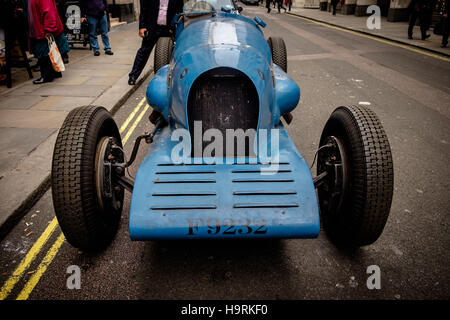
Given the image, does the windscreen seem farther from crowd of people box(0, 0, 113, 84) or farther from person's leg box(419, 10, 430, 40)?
person's leg box(419, 10, 430, 40)

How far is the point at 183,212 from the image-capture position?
6.21 feet

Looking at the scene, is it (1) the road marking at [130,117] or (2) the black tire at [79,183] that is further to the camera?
(1) the road marking at [130,117]

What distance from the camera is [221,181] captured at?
2080 mm

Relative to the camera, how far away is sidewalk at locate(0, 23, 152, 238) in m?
3.03

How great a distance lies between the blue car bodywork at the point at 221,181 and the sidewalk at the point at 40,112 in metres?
1.48

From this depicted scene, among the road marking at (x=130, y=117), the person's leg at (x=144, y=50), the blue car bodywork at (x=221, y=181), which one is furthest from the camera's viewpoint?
the person's leg at (x=144, y=50)

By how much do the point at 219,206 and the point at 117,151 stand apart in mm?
1147

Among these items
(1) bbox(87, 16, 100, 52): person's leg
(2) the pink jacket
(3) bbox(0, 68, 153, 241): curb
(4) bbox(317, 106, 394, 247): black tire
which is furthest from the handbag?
(4) bbox(317, 106, 394, 247): black tire

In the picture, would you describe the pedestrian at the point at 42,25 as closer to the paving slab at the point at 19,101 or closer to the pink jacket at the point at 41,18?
the pink jacket at the point at 41,18

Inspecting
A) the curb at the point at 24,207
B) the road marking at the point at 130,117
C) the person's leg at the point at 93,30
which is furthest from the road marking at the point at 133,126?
the person's leg at the point at 93,30

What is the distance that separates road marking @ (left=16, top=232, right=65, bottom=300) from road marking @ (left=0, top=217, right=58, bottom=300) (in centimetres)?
9

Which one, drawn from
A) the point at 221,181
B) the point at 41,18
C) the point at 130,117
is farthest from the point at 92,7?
the point at 221,181

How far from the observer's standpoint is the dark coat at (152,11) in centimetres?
565
